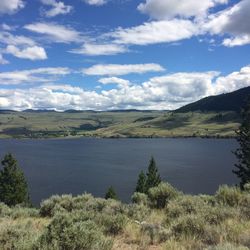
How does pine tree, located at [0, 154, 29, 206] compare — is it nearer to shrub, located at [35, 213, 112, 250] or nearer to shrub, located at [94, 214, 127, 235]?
shrub, located at [94, 214, 127, 235]

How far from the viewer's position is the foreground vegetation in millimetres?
8352

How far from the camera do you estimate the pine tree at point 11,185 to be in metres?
60.2

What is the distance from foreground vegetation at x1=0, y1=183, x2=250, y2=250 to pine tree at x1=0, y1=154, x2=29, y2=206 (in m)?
44.4

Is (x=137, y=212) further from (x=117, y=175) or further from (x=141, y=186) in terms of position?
(x=117, y=175)

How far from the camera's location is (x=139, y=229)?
40.8ft

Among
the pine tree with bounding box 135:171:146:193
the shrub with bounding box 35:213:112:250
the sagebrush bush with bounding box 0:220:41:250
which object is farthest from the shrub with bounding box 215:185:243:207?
the pine tree with bounding box 135:171:146:193

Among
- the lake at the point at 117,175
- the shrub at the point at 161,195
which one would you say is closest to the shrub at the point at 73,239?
the shrub at the point at 161,195

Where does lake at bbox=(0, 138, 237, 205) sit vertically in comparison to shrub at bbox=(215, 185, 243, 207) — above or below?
below

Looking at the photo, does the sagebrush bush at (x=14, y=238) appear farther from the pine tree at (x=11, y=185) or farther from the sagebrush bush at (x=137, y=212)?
the pine tree at (x=11, y=185)

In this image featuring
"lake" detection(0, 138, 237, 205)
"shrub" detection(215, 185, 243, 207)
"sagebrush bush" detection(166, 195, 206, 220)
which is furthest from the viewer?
"lake" detection(0, 138, 237, 205)

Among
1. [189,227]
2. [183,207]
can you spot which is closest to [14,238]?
[189,227]

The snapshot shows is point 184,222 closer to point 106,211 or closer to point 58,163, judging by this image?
point 106,211

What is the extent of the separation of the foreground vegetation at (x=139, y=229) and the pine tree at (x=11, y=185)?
4440cm

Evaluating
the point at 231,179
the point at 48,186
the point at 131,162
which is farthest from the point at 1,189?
the point at 131,162
